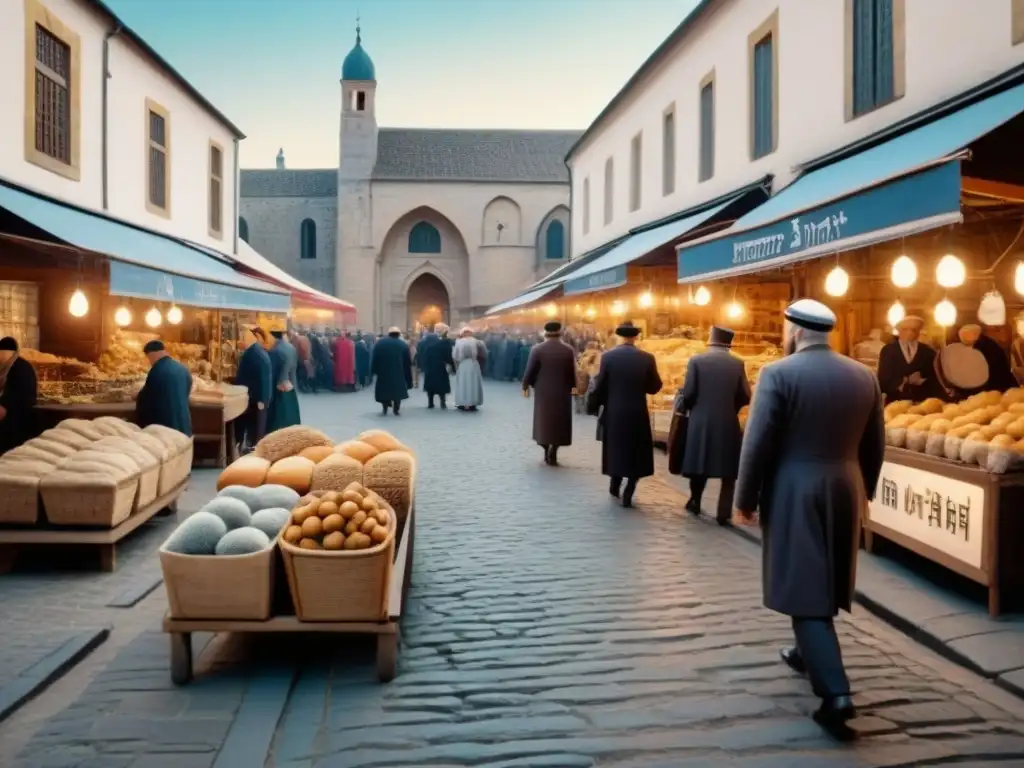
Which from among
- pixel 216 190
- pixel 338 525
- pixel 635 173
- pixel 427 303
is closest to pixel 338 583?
pixel 338 525

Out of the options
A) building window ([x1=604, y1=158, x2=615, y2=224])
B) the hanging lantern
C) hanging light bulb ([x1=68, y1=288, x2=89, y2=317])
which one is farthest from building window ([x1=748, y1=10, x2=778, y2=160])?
building window ([x1=604, y1=158, x2=615, y2=224])

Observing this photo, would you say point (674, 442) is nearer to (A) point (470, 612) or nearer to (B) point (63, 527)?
(A) point (470, 612)

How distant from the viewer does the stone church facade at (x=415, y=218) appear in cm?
4562

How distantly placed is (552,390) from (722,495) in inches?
144

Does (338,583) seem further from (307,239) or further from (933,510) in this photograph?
(307,239)

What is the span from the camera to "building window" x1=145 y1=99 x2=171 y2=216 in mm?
15523

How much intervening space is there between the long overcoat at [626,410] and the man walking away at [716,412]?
0.66m

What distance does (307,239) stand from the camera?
4994 centimetres

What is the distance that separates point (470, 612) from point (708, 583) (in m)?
1.71

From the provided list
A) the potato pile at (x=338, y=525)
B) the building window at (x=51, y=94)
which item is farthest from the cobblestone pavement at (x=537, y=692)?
the building window at (x=51, y=94)

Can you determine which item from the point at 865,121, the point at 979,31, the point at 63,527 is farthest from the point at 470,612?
the point at 865,121

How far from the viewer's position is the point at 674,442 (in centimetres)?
873

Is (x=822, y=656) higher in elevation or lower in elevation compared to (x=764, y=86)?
lower

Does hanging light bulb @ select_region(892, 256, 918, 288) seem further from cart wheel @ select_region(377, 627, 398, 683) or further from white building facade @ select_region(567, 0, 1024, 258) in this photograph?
cart wheel @ select_region(377, 627, 398, 683)
